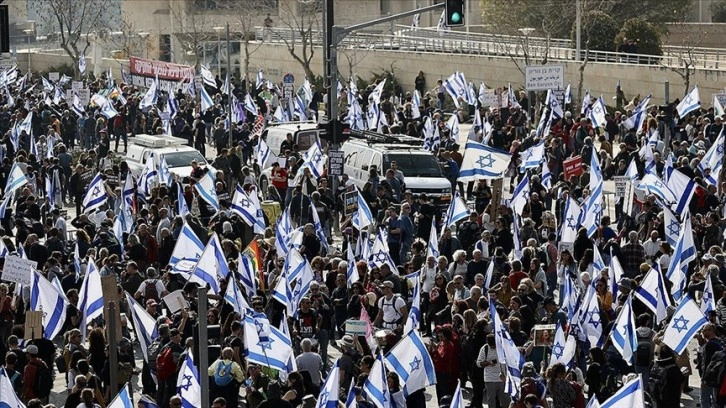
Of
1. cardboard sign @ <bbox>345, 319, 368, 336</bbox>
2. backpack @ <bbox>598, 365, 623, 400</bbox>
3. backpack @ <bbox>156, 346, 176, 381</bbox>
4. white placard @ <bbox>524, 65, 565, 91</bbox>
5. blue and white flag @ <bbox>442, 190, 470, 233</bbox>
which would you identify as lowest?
backpack @ <bbox>598, 365, 623, 400</bbox>

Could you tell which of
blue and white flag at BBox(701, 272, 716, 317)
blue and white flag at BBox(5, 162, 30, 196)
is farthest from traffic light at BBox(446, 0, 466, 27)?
blue and white flag at BBox(701, 272, 716, 317)

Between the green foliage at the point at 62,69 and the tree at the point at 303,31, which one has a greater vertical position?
the tree at the point at 303,31

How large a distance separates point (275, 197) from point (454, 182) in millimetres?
3739

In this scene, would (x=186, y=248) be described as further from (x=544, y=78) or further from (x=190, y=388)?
(x=544, y=78)

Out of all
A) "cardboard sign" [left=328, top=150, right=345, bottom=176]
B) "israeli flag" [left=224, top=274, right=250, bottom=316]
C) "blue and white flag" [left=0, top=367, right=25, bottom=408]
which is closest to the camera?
"blue and white flag" [left=0, top=367, right=25, bottom=408]

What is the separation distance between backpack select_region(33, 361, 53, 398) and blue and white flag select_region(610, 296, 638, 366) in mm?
6243

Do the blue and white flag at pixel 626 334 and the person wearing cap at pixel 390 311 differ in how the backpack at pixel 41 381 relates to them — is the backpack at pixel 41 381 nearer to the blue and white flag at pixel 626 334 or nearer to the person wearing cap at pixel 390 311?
the person wearing cap at pixel 390 311

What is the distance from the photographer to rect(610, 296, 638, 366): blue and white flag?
1844 cm

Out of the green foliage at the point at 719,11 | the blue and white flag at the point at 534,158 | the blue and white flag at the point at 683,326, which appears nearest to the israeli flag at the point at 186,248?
the blue and white flag at the point at 683,326

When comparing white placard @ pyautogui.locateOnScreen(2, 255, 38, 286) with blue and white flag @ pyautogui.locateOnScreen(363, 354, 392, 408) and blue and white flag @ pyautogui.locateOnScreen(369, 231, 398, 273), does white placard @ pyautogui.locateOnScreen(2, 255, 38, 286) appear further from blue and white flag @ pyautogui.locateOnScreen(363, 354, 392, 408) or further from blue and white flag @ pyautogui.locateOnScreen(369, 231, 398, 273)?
blue and white flag @ pyautogui.locateOnScreen(363, 354, 392, 408)

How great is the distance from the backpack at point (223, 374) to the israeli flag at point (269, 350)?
27 cm

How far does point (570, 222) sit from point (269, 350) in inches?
324

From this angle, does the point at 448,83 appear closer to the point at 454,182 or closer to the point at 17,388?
the point at 454,182

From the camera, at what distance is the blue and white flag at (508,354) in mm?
17703
